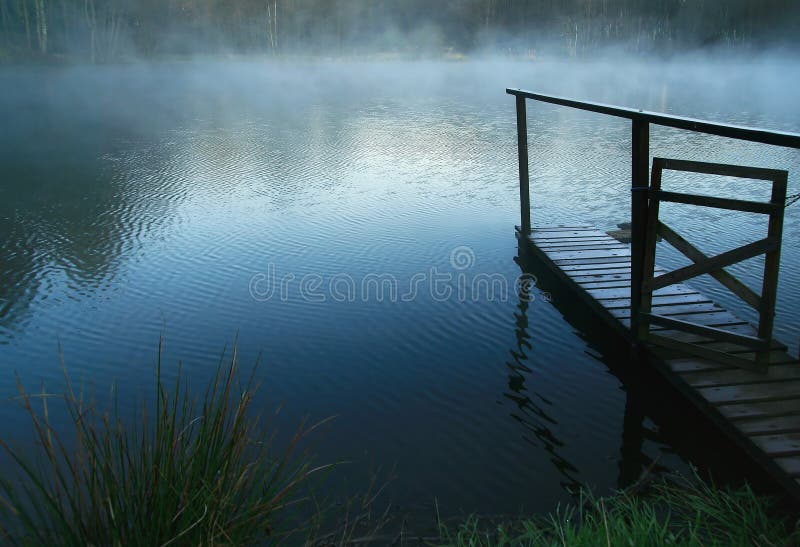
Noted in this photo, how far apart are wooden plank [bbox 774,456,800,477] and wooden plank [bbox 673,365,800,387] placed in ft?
2.39

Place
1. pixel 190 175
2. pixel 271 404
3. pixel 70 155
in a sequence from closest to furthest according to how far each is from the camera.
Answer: pixel 271 404, pixel 190 175, pixel 70 155

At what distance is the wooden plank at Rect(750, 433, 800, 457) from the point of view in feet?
9.59

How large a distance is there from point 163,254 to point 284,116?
11.9m

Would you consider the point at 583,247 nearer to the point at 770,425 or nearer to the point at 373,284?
the point at 373,284

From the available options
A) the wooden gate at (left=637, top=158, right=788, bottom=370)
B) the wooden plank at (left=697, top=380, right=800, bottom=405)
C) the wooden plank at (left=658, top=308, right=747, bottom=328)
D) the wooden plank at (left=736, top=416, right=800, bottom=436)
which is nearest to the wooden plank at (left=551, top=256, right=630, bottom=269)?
the wooden plank at (left=658, top=308, right=747, bottom=328)

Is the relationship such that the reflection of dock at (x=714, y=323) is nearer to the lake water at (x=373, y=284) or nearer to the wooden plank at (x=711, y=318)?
the wooden plank at (x=711, y=318)

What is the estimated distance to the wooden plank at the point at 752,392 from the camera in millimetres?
3379

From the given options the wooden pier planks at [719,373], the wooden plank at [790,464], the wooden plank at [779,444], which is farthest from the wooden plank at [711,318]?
the wooden plank at [790,464]

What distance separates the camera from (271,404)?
4051 mm

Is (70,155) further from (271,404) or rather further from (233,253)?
(271,404)

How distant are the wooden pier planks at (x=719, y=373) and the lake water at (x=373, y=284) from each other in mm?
234

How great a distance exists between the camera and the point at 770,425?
10.3ft

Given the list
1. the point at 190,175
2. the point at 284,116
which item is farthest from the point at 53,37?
the point at 190,175

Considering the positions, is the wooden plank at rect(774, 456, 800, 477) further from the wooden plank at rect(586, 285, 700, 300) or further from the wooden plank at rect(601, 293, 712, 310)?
the wooden plank at rect(586, 285, 700, 300)
